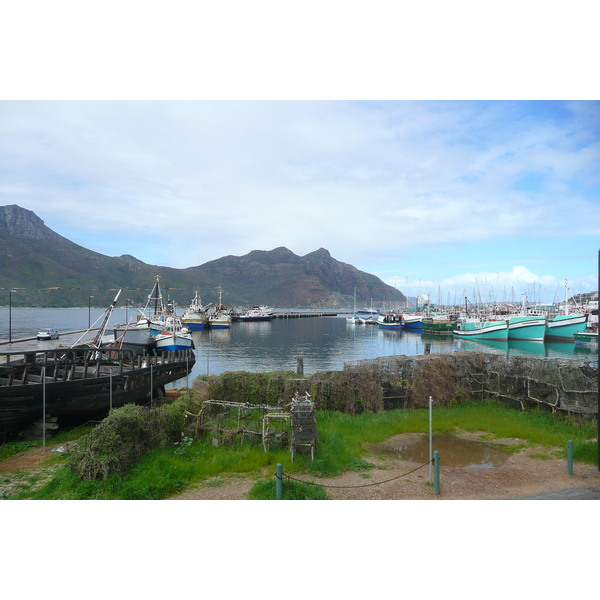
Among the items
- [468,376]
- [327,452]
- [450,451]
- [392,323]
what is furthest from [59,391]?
[392,323]

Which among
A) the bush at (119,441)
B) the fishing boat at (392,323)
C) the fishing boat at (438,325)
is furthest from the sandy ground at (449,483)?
the fishing boat at (392,323)

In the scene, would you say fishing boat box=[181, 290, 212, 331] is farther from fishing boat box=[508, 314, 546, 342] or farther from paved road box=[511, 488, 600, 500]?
paved road box=[511, 488, 600, 500]

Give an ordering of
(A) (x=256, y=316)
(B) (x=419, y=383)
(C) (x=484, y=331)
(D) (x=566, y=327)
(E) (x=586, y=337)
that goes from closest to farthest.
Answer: (B) (x=419, y=383)
(E) (x=586, y=337)
(D) (x=566, y=327)
(C) (x=484, y=331)
(A) (x=256, y=316)

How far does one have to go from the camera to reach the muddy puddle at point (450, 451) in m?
10.3

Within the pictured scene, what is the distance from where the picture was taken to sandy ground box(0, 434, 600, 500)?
8141 millimetres

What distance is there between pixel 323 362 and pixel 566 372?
99.9ft

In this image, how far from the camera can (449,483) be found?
8742mm

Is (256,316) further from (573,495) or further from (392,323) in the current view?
(573,495)

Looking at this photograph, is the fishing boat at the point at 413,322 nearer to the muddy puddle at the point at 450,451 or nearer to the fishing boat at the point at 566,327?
the fishing boat at the point at 566,327

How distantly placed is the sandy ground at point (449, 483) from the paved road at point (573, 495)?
0.11 m

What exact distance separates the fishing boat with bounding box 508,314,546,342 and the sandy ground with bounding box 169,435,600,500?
192 feet

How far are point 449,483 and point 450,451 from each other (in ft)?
8.91

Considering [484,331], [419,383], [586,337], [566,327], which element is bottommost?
[586,337]
